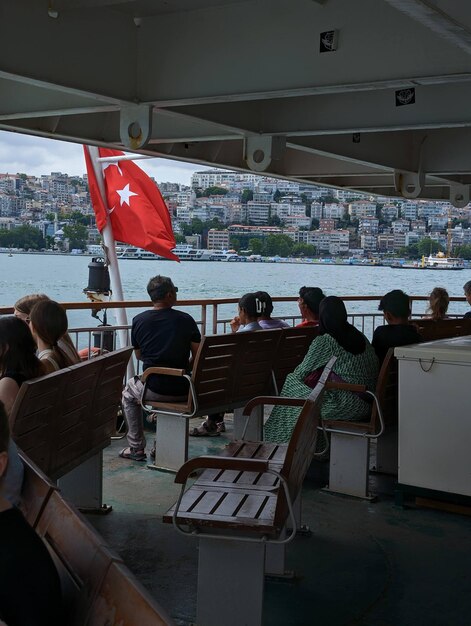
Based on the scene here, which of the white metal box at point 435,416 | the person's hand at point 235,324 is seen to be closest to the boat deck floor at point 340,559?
the white metal box at point 435,416

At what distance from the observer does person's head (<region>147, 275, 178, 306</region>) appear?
6.90m

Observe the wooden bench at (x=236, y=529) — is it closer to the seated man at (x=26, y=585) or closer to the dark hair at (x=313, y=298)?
the seated man at (x=26, y=585)

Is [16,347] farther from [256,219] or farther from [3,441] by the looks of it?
[256,219]

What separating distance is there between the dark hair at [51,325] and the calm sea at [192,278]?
540cm

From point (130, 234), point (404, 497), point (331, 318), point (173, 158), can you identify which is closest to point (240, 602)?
point (404, 497)

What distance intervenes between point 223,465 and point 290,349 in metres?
3.68

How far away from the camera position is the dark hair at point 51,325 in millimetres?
4763

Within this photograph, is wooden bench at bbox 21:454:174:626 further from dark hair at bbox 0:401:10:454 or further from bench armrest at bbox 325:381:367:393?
bench armrest at bbox 325:381:367:393

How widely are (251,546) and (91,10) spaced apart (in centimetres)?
387

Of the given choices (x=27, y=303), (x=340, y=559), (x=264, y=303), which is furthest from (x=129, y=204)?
(x=340, y=559)

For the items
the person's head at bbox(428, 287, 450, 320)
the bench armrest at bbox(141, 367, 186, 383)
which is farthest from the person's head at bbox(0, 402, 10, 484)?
the person's head at bbox(428, 287, 450, 320)

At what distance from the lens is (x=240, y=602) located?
3619mm

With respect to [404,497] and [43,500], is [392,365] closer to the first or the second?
[404,497]

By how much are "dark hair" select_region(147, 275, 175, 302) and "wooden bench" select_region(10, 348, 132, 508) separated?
166cm
